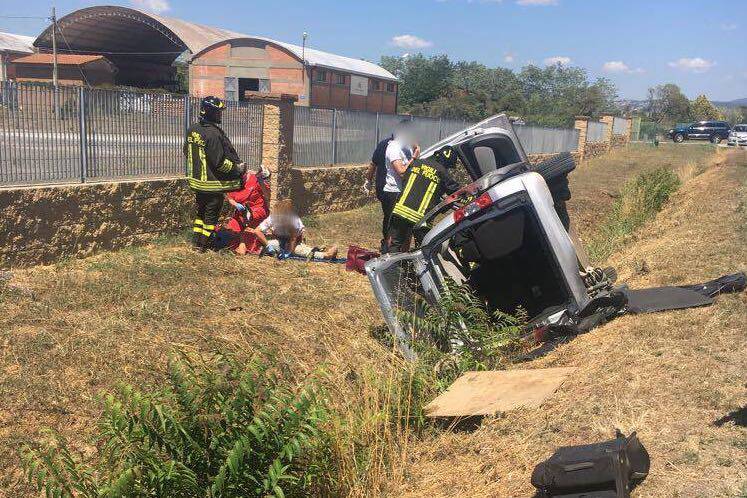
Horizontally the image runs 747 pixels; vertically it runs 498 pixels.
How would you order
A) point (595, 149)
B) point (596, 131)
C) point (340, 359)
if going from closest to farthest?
point (340, 359)
point (595, 149)
point (596, 131)

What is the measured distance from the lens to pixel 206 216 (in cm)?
848

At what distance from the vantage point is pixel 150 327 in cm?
595

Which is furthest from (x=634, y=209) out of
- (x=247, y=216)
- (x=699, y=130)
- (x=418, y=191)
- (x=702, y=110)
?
(x=702, y=110)

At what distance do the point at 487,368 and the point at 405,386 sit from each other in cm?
91

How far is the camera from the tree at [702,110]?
76.7 meters

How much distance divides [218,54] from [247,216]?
37.6 metres

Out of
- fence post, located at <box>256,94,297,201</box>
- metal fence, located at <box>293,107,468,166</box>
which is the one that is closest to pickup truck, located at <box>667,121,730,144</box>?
metal fence, located at <box>293,107,468,166</box>

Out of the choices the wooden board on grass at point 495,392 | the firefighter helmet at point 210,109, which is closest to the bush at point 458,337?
the wooden board on grass at point 495,392

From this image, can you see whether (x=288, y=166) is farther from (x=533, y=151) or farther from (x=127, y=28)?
(x=127, y=28)

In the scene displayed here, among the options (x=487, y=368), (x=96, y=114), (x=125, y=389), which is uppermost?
(x=96, y=114)

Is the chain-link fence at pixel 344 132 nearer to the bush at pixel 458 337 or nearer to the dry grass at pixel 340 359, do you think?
the dry grass at pixel 340 359

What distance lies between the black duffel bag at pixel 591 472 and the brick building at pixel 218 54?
3935 centimetres

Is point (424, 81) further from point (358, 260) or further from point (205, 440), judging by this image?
point (205, 440)

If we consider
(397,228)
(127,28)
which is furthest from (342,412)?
(127,28)
